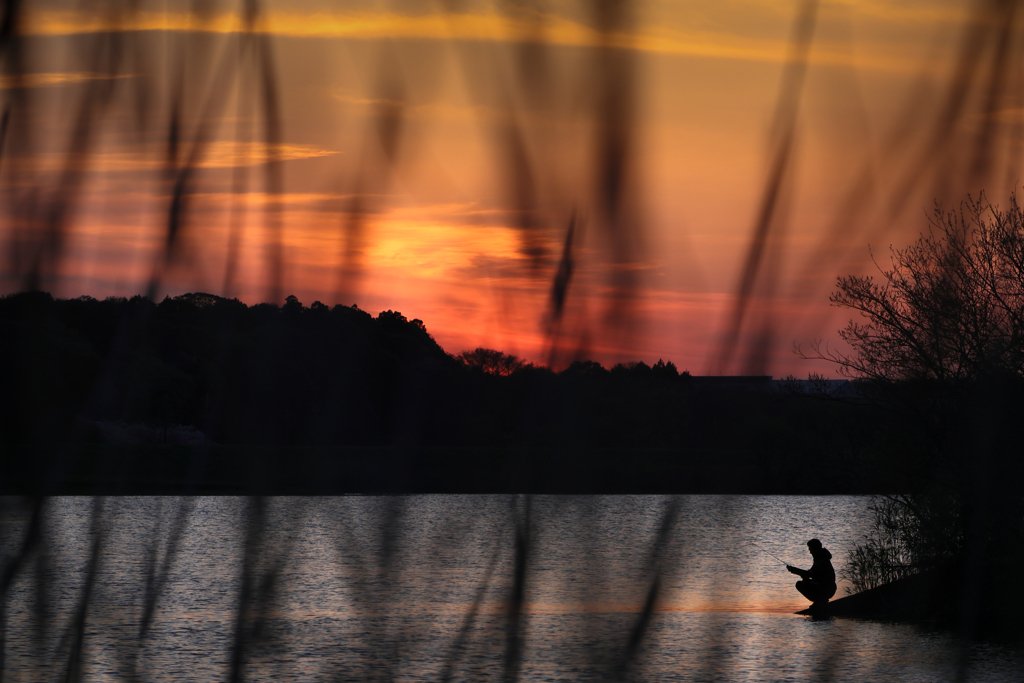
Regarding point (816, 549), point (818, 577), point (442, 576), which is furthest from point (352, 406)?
point (818, 577)

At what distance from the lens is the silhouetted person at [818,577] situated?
36344 mm

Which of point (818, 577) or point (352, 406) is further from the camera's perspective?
point (818, 577)

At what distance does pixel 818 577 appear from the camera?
3788cm

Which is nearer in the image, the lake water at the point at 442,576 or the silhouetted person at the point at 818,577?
the lake water at the point at 442,576

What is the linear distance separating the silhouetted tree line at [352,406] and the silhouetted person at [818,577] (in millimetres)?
35251

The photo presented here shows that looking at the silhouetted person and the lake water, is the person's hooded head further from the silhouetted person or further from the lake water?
the lake water

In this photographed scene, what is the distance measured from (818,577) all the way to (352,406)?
3811 centimetres

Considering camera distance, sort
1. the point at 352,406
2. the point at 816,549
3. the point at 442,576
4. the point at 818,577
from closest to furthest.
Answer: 1. the point at 352,406
2. the point at 442,576
3. the point at 816,549
4. the point at 818,577

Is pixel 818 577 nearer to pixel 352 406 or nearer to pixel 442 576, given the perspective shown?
pixel 442 576

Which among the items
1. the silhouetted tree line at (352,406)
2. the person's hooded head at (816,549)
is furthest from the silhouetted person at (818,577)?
the silhouetted tree line at (352,406)

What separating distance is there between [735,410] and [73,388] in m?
2.06

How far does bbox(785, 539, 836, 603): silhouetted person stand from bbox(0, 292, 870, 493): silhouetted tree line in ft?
116

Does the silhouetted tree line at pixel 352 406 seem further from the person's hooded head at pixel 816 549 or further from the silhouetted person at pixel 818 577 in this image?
the silhouetted person at pixel 818 577

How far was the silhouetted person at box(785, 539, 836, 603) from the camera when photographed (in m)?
36.3
